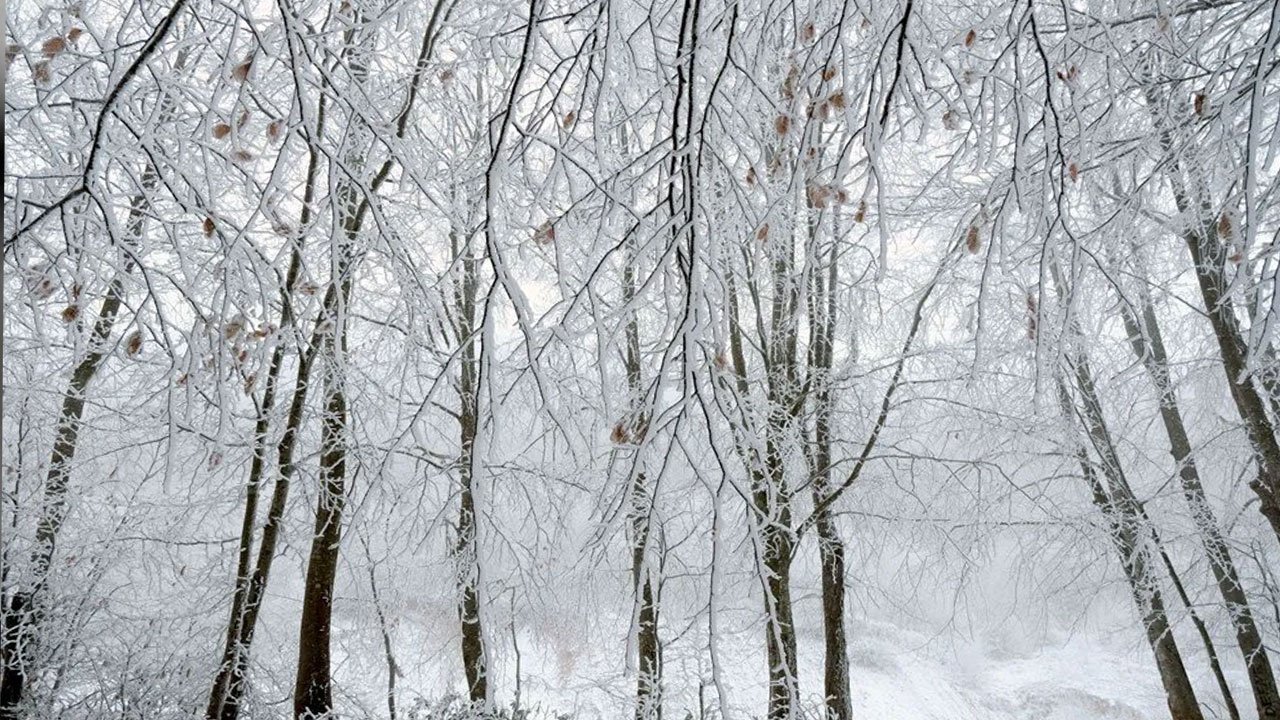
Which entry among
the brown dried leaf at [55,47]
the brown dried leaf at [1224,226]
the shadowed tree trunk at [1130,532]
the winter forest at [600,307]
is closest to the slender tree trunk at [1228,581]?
the winter forest at [600,307]

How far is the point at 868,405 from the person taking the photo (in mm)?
5516

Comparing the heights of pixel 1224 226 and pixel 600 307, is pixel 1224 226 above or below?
above

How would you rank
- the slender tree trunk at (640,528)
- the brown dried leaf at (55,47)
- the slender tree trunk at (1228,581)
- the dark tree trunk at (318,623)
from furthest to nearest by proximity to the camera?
the slender tree trunk at (1228,581), the dark tree trunk at (318,623), the brown dried leaf at (55,47), the slender tree trunk at (640,528)

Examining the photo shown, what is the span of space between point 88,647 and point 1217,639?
8.70 meters

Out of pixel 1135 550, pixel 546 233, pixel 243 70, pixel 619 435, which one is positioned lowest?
pixel 619 435

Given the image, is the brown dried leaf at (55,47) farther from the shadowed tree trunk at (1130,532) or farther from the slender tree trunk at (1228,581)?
the slender tree trunk at (1228,581)

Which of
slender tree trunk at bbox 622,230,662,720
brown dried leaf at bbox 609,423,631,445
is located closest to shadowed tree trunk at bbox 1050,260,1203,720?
slender tree trunk at bbox 622,230,662,720

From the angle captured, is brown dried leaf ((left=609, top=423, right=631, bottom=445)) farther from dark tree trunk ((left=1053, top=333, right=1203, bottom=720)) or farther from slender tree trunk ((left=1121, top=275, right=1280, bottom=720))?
slender tree trunk ((left=1121, top=275, right=1280, bottom=720))

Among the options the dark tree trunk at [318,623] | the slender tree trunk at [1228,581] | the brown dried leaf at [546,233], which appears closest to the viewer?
the brown dried leaf at [546,233]

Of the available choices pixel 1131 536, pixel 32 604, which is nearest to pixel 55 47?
pixel 32 604

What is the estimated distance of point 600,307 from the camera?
1.34 m

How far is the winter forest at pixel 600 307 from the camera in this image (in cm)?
125

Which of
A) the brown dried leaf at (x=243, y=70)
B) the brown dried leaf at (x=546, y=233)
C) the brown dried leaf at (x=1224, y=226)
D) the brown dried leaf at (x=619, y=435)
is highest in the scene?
the brown dried leaf at (x=1224, y=226)

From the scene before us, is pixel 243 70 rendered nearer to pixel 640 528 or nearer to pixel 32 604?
pixel 640 528
